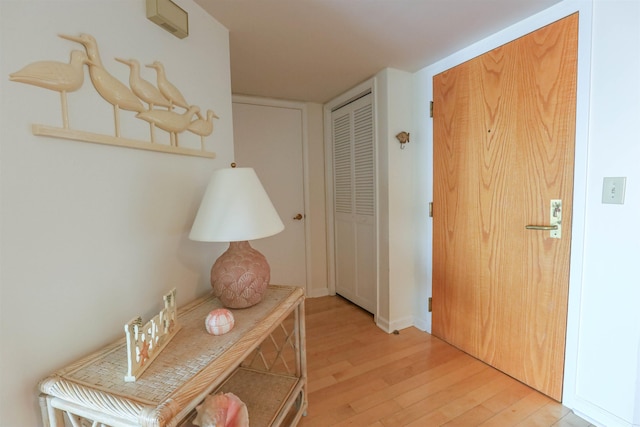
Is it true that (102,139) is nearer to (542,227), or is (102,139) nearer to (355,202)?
(542,227)

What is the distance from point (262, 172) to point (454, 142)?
1.65 m

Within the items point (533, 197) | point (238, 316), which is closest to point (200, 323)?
point (238, 316)

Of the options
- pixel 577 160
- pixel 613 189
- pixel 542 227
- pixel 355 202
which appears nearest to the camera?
pixel 613 189

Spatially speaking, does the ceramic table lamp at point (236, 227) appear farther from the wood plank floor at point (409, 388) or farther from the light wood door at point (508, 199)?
the light wood door at point (508, 199)

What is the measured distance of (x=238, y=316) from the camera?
113cm

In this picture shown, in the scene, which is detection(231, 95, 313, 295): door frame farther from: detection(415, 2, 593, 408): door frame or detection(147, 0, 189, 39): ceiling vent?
detection(415, 2, 593, 408): door frame

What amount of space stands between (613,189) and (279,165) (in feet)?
7.58

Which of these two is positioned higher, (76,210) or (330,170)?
(330,170)

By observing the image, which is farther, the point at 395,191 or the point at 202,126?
the point at 395,191

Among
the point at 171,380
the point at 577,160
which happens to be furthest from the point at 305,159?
the point at 171,380

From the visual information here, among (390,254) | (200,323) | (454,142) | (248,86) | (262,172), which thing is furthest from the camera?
(262,172)

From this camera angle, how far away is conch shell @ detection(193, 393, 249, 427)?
1002 mm

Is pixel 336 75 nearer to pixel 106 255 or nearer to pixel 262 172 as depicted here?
pixel 262 172

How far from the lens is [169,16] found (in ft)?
3.74
